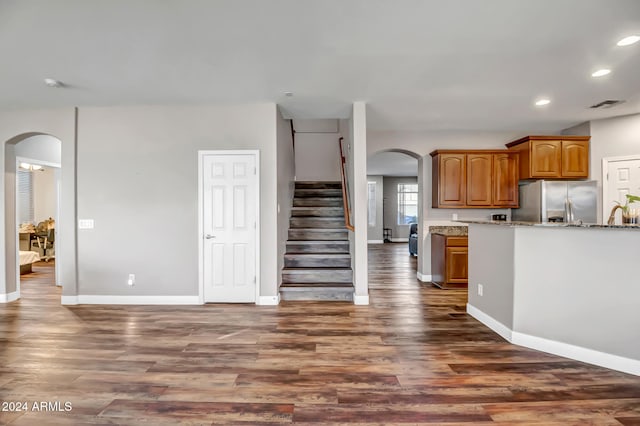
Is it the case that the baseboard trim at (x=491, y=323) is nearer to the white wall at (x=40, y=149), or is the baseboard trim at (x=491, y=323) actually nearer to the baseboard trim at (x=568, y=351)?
the baseboard trim at (x=568, y=351)

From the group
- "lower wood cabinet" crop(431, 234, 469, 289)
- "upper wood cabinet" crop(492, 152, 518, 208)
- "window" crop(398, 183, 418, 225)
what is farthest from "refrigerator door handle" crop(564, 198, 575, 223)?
"window" crop(398, 183, 418, 225)

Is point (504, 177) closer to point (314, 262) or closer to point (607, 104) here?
point (607, 104)

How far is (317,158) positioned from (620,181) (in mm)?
5551

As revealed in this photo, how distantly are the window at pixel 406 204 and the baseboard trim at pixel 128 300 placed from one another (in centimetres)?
993

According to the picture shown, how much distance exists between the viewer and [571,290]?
2867 millimetres

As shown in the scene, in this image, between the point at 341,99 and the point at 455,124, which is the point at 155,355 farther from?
the point at 455,124

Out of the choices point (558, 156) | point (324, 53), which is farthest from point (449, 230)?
point (324, 53)

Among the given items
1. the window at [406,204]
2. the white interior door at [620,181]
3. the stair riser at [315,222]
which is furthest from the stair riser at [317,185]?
the window at [406,204]

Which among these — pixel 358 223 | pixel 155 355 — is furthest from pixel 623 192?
pixel 155 355

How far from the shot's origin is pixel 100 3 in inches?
89.2

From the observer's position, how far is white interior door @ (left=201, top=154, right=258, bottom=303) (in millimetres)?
4535

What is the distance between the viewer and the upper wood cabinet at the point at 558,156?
17.4ft

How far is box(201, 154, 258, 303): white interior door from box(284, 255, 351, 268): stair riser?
0.77 metres

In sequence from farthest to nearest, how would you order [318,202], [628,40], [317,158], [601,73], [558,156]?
1. [317,158]
2. [318,202]
3. [558,156]
4. [601,73]
5. [628,40]
